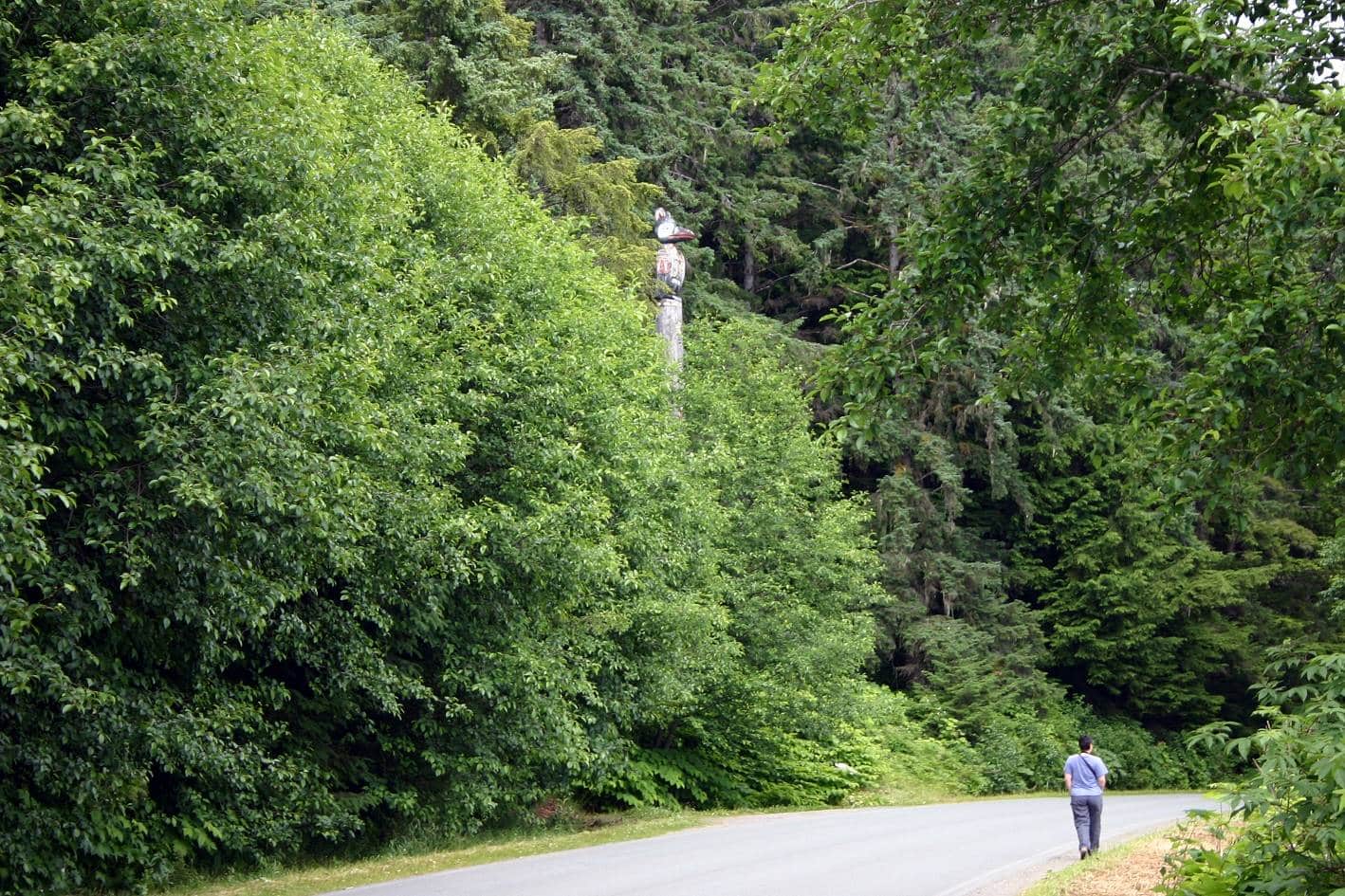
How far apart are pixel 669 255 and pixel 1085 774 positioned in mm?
15379

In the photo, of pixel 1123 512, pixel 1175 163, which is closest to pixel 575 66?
pixel 1123 512

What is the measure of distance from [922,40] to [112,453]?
22.1 ft

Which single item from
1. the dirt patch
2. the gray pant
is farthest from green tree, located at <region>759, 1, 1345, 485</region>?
the gray pant

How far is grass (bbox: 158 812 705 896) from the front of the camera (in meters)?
12.7

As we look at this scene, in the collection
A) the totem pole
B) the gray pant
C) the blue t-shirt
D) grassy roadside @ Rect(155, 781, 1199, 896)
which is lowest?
grassy roadside @ Rect(155, 781, 1199, 896)

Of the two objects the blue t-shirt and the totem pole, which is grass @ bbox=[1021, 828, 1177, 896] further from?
the totem pole

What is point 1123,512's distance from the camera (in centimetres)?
3994

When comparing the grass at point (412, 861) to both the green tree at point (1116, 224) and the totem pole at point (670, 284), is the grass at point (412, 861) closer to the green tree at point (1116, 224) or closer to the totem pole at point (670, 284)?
the green tree at point (1116, 224)

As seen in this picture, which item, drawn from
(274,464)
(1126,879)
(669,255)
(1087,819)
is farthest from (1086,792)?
(669,255)

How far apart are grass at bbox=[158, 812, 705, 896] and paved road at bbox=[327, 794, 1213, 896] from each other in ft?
1.66

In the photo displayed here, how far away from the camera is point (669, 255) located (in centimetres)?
Answer: 2655

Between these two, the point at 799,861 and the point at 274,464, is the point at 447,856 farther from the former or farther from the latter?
the point at 274,464

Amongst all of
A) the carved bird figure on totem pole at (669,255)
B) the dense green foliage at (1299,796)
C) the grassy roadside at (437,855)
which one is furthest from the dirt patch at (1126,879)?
the carved bird figure on totem pole at (669,255)

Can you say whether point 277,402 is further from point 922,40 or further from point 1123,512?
point 1123,512
